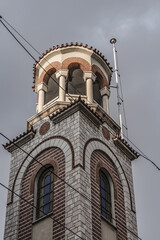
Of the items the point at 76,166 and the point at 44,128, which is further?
the point at 44,128

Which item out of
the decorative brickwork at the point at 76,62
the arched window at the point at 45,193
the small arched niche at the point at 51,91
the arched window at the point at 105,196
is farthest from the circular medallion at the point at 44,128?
the small arched niche at the point at 51,91

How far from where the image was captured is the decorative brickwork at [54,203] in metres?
23.7

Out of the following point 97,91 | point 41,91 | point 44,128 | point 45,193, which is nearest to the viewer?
point 45,193

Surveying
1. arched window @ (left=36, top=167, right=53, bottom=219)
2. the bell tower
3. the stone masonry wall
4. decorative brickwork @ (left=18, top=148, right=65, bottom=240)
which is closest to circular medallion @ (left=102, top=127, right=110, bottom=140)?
the bell tower

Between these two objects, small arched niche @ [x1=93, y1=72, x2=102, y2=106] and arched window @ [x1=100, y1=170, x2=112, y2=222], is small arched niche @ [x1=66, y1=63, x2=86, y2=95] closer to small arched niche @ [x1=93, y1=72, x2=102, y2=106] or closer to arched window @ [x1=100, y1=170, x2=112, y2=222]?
small arched niche @ [x1=93, y1=72, x2=102, y2=106]

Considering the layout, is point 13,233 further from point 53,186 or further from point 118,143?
point 118,143

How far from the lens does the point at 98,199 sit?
24.9 m

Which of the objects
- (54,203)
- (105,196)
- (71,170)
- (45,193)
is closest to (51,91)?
(45,193)

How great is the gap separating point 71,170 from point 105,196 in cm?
237

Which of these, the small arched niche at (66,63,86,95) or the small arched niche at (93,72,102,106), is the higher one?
the small arched niche at (66,63,86,95)

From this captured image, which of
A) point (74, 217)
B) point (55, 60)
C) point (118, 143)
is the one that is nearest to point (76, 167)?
point (74, 217)

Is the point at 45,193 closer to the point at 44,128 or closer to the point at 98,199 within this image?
the point at 98,199

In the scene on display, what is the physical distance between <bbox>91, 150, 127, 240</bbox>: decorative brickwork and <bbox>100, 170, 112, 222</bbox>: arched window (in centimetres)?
29

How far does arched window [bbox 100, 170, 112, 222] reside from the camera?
2544 cm
